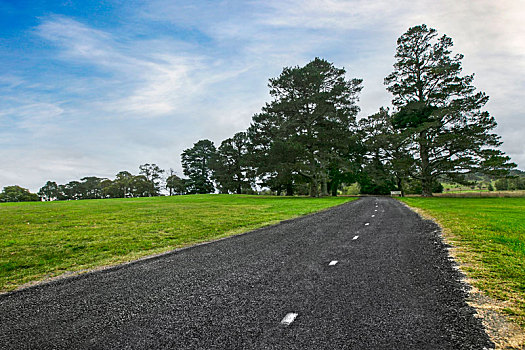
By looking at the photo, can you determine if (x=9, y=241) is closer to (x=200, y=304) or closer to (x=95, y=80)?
(x=200, y=304)

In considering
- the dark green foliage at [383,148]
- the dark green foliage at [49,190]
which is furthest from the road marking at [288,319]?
the dark green foliage at [49,190]

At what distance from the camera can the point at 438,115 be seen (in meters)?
35.2

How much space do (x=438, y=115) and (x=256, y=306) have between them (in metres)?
41.0

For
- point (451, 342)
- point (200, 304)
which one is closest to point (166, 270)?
point (200, 304)

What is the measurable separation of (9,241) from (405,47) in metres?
49.4

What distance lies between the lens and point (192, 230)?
10.8 m

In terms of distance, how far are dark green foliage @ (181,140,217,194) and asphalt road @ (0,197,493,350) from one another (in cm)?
6975

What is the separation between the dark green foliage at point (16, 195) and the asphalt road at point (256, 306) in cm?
8767

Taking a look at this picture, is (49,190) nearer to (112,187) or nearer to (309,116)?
(112,187)

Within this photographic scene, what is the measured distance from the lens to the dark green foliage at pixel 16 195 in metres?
68.1

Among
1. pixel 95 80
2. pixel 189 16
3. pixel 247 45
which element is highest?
pixel 247 45

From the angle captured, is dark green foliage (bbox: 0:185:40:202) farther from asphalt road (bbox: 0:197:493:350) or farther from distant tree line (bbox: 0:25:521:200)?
asphalt road (bbox: 0:197:493:350)

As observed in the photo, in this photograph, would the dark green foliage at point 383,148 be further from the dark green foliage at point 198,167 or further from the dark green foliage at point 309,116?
the dark green foliage at point 198,167

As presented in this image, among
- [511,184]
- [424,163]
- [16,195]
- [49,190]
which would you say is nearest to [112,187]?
[16,195]
